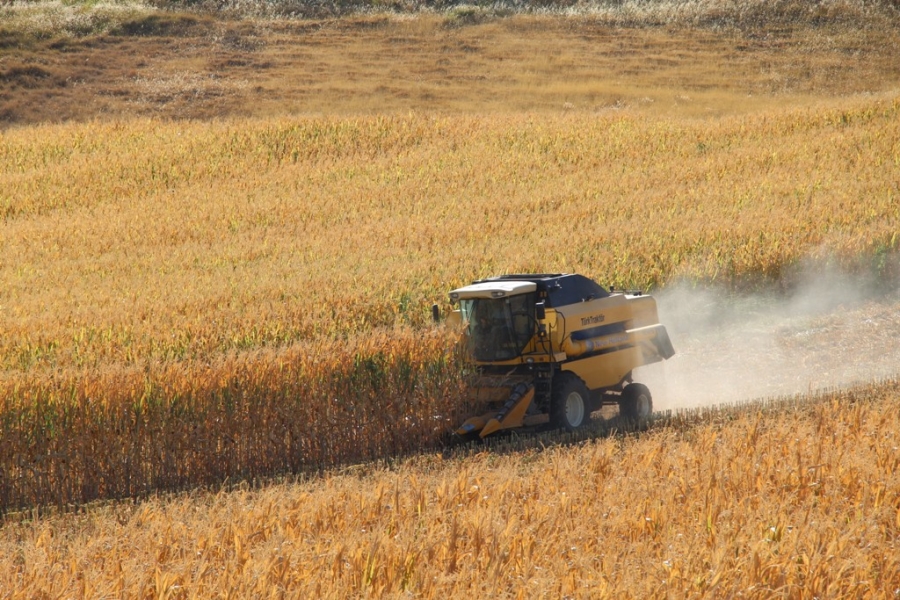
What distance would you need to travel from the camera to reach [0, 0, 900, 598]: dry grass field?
6.20m

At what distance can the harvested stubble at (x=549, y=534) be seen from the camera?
5.49m

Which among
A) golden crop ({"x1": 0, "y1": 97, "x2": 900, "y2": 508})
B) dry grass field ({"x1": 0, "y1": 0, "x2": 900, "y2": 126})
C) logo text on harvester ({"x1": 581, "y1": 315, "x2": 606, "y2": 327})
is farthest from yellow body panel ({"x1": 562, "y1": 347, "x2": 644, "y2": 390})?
dry grass field ({"x1": 0, "y1": 0, "x2": 900, "y2": 126})

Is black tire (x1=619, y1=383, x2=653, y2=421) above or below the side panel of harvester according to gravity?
below

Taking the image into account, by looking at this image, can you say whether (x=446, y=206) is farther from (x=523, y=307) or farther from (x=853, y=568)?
(x=853, y=568)

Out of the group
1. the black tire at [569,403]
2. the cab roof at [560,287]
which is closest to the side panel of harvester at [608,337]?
the cab roof at [560,287]

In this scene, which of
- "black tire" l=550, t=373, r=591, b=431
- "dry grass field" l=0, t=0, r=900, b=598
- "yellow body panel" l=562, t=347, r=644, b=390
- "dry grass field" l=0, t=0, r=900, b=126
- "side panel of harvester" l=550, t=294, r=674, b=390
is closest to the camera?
"dry grass field" l=0, t=0, r=900, b=598

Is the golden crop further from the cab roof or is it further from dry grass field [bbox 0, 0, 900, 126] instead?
dry grass field [bbox 0, 0, 900, 126]

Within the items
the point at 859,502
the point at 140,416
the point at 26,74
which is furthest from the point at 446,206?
the point at 26,74

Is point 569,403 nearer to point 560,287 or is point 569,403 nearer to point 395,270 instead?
point 560,287

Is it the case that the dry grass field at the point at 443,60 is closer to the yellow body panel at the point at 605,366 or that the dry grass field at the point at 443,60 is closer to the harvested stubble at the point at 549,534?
the yellow body panel at the point at 605,366

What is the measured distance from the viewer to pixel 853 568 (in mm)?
5664

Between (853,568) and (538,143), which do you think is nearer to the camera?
(853,568)

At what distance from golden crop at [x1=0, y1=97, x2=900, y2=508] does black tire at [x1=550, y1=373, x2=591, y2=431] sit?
113 centimetres

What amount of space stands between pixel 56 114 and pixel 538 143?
17784 millimetres
